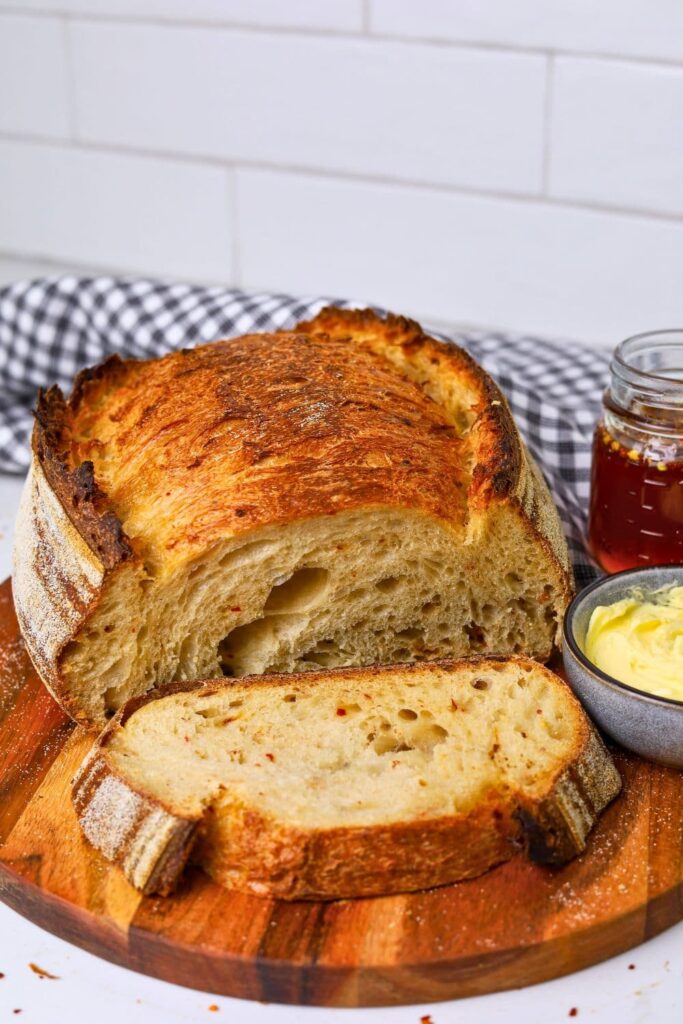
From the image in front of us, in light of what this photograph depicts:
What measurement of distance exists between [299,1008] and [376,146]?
132 inches

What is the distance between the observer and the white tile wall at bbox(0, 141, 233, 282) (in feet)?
17.5

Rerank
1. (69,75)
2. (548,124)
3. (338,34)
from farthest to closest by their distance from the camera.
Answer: (69,75), (338,34), (548,124)

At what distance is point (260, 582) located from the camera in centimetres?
275

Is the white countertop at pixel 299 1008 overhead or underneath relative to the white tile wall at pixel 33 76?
underneath

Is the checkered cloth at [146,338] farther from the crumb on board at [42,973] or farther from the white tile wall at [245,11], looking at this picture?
the crumb on board at [42,973]

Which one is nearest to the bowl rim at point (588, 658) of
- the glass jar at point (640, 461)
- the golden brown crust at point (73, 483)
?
the glass jar at point (640, 461)

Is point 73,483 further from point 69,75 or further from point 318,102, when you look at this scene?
point 69,75

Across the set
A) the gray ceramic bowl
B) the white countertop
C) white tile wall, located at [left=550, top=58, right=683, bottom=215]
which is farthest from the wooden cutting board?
white tile wall, located at [left=550, top=58, right=683, bottom=215]

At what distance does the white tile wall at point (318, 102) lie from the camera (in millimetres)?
4555

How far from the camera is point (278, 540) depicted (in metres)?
2.71

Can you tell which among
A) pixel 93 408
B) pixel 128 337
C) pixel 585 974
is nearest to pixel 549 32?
pixel 128 337

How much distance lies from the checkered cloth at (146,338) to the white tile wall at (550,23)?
980 millimetres

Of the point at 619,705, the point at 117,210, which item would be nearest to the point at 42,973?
the point at 619,705

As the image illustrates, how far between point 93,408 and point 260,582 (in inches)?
33.1
